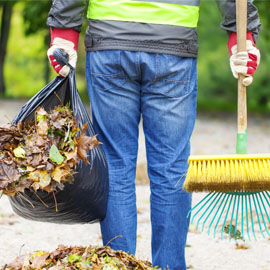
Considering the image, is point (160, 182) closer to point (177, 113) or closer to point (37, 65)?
point (177, 113)

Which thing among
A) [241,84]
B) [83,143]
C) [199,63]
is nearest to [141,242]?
[241,84]

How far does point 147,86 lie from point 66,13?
1.68ft

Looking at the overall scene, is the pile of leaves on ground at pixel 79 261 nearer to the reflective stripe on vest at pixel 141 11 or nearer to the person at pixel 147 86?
the person at pixel 147 86

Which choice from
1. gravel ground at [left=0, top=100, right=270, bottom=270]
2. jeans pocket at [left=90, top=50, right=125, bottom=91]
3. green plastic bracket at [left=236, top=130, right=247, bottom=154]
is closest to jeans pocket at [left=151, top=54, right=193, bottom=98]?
jeans pocket at [left=90, top=50, right=125, bottom=91]

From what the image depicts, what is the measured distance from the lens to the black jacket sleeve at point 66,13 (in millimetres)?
2559

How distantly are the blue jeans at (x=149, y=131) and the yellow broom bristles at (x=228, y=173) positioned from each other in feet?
0.90

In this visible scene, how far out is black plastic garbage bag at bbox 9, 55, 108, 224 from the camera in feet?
7.84

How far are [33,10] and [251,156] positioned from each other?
39.9ft

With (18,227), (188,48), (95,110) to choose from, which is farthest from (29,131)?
(18,227)

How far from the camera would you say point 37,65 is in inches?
1363

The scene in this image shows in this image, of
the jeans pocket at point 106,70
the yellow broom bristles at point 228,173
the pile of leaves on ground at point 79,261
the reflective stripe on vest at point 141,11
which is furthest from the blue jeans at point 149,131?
the pile of leaves on ground at point 79,261

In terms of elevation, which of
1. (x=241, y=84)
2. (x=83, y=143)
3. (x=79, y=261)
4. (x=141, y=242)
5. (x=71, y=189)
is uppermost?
(x=241, y=84)

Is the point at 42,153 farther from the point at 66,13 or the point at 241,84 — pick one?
the point at 241,84

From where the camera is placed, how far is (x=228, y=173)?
2.35m
